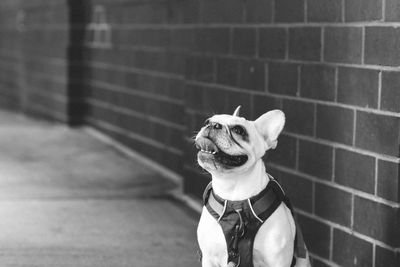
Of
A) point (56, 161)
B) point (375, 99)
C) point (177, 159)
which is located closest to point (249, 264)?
point (375, 99)

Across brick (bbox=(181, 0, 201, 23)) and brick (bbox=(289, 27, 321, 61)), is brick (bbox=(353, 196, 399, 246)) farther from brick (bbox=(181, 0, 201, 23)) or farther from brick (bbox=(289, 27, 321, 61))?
brick (bbox=(181, 0, 201, 23))

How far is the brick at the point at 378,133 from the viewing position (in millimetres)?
4840

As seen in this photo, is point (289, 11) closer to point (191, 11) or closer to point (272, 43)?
point (272, 43)

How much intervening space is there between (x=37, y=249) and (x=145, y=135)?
13.9 feet

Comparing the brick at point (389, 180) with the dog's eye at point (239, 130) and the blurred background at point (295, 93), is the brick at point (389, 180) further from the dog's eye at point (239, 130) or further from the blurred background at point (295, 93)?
the dog's eye at point (239, 130)

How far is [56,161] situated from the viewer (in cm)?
1015

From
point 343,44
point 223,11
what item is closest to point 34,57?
point 223,11

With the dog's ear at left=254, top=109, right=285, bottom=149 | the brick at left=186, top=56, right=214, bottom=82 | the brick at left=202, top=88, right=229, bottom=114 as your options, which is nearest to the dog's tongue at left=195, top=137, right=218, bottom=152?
the dog's ear at left=254, top=109, right=285, bottom=149

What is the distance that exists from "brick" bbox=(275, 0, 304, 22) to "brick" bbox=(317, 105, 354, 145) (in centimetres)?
65

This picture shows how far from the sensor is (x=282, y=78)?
20.5 ft

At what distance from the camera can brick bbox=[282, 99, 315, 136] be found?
19.1 ft

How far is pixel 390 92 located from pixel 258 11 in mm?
1958

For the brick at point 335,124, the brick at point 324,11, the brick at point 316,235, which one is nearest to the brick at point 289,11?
the brick at point 324,11

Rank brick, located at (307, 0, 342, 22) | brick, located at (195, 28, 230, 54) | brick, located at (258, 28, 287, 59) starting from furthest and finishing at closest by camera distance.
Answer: brick, located at (195, 28, 230, 54) → brick, located at (258, 28, 287, 59) → brick, located at (307, 0, 342, 22)
